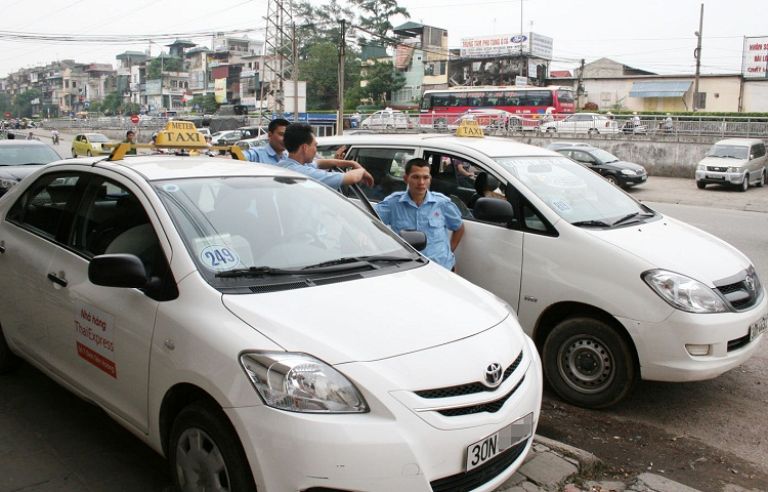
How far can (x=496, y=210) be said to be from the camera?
181 inches

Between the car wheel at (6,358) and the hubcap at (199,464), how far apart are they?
233cm

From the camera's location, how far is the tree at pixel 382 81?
6750 cm

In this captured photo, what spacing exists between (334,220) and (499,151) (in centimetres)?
197

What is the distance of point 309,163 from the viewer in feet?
17.8

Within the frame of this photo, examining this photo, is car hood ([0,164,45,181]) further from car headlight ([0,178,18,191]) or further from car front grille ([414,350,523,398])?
car front grille ([414,350,523,398])

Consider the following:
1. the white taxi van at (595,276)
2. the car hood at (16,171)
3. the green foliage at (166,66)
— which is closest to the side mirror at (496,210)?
the white taxi van at (595,276)

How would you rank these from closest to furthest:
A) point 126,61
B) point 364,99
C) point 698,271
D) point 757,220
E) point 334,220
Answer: point 334,220
point 698,271
point 757,220
point 364,99
point 126,61

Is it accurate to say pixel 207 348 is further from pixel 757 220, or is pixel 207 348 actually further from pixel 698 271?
pixel 757 220

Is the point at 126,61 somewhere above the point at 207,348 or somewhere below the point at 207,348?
above

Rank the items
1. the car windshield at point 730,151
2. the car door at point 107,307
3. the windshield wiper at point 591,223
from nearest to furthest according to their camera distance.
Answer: the car door at point 107,307
the windshield wiper at point 591,223
the car windshield at point 730,151

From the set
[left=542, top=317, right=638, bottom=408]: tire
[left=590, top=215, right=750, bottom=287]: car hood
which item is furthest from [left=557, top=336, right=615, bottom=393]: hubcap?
[left=590, top=215, right=750, bottom=287]: car hood

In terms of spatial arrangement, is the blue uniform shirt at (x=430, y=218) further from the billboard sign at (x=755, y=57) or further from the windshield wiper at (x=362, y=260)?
the billboard sign at (x=755, y=57)

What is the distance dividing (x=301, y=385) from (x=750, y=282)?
11.3ft

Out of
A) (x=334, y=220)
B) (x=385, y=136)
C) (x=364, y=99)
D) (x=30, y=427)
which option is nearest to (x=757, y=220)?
(x=385, y=136)
